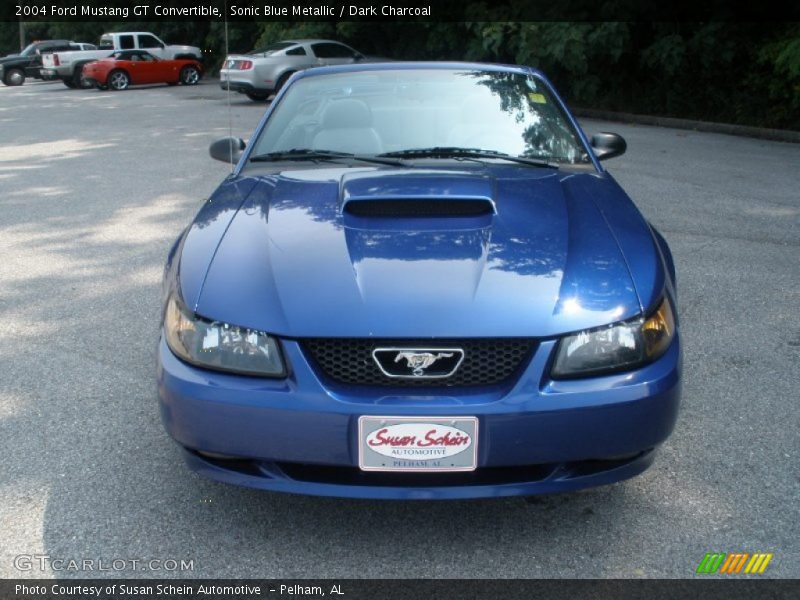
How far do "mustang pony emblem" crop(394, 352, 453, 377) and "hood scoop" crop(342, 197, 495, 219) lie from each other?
2.38ft

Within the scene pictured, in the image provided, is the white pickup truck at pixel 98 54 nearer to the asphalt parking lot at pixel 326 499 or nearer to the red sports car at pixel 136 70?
the red sports car at pixel 136 70

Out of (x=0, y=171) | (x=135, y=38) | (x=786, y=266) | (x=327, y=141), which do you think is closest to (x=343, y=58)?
(x=135, y=38)

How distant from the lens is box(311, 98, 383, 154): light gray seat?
155 inches

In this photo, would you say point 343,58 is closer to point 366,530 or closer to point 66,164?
point 66,164

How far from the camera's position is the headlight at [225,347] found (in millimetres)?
2580

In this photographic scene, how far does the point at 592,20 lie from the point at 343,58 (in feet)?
23.7

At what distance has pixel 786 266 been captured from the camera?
20.0 feet

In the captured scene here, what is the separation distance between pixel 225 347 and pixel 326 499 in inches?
28.7

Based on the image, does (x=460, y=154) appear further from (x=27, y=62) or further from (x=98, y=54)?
(x=27, y=62)

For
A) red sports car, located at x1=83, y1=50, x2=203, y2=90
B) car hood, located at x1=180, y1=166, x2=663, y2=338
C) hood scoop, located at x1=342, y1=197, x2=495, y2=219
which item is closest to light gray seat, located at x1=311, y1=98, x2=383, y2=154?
car hood, located at x1=180, y1=166, x2=663, y2=338

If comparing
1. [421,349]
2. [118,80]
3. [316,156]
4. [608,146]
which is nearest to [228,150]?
[316,156]
